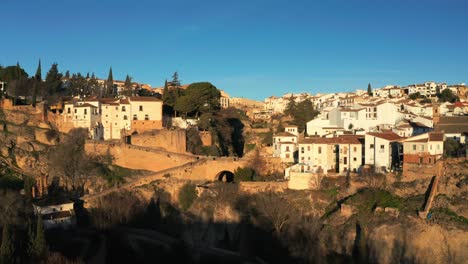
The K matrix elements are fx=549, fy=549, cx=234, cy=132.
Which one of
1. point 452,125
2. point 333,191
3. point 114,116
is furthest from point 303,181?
point 114,116

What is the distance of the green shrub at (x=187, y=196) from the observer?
1680 inches

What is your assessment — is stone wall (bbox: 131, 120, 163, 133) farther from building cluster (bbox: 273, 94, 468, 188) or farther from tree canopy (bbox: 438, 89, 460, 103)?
tree canopy (bbox: 438, 89, 460, 103)

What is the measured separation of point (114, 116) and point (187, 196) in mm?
12146

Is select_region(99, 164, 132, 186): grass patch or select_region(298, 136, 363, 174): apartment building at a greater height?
select_region(298, 136, 363, 174): apartment building

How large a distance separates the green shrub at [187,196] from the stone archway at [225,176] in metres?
3.21

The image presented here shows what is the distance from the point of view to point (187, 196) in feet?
141

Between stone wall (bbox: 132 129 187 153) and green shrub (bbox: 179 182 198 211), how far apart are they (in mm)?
4951

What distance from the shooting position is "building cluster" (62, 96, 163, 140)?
49.5m

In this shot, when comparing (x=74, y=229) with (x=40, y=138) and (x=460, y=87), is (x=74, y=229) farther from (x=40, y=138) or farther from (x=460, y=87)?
(x=460, y=87)

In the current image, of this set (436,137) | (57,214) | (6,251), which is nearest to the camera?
(6,251)

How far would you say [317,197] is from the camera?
39.4m

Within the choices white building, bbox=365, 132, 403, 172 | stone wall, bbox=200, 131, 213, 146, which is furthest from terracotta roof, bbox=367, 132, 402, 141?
stone wall, bbox=200, 131, 213, 146

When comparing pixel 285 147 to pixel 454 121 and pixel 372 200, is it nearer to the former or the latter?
pixel 372 200

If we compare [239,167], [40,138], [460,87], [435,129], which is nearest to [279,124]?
[239,167]
